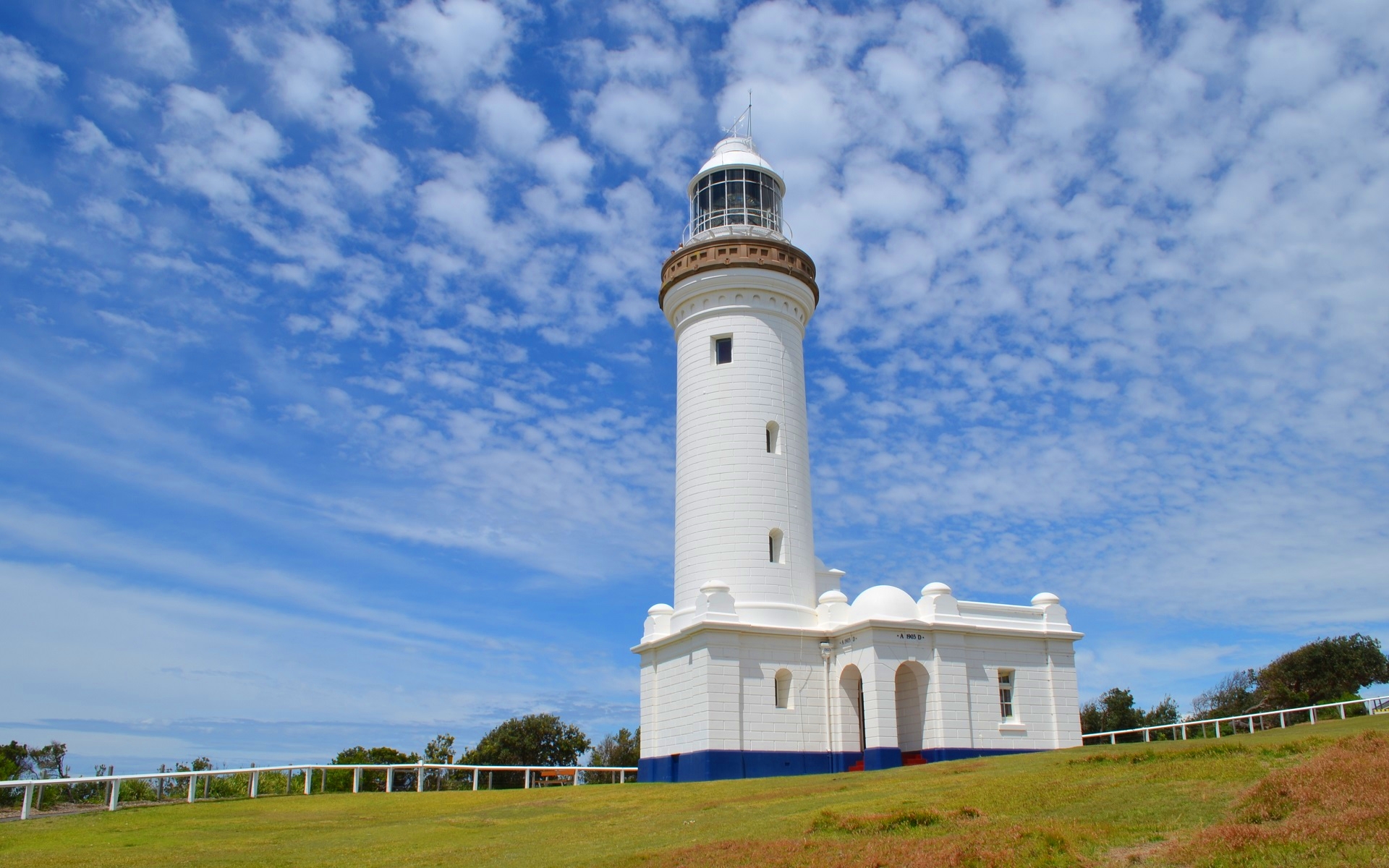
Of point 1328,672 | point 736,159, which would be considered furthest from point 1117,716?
point 736,159

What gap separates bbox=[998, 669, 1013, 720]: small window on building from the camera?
1090 inches

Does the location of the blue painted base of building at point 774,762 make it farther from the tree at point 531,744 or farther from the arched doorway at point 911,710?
the tree at point 531,744

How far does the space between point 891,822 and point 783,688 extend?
1497 centimetres

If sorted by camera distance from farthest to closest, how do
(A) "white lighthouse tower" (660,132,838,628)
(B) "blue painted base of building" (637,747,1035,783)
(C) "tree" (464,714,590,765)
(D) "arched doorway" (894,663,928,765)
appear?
(C) "tree" (464,714,590,765), (A) "white lighthouse tower" (660,132,838,628), (D) "arched doorway" (894,663,928,765), (B) "blue painted base of building" (637,747,1035,783)

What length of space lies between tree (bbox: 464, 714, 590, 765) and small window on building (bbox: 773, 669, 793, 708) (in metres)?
22.0

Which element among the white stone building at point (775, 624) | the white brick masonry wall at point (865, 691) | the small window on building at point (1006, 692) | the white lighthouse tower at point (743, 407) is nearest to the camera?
the white brick masonry wall at point (865, 691)

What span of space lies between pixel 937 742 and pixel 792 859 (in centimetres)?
1613

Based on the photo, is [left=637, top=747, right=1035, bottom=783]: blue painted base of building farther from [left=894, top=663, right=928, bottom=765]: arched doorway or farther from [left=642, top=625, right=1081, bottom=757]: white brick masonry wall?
A: [left=894, top=663, right=928, bottom=765]: arched doorway

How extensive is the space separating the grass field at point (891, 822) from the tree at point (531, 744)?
24505 mm

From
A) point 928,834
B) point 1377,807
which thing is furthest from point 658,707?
point 1377,807

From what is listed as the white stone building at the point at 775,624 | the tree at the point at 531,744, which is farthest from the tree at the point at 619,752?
the white stone building at the point at 775,624

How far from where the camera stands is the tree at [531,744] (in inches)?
1806

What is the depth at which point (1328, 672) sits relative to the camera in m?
48.1

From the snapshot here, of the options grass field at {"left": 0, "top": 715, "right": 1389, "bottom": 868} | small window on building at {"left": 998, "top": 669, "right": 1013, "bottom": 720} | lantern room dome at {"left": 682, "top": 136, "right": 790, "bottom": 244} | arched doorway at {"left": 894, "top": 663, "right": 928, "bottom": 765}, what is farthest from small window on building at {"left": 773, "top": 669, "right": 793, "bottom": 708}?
lantern room dome at {"left": 682, "top": 136, "right": 790, "bottom": 244}
